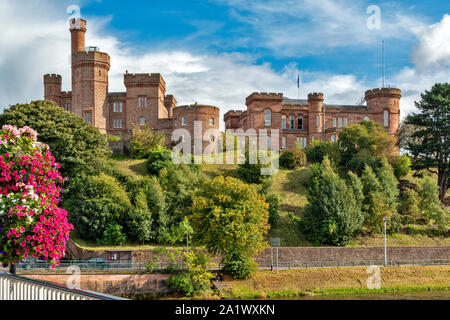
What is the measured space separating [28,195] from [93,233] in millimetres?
25428

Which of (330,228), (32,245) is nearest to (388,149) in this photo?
(330,228)

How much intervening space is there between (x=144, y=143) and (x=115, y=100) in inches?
505

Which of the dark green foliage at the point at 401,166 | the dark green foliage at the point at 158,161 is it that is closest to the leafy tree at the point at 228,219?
the dark green foliage at the point at 158,161

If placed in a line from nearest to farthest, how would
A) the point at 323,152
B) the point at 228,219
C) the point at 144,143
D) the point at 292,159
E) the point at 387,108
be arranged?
the point at 228,219
the point at 144,143
the point at 292,159
the point at 323,152
the point at 387,108

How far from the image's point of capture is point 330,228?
41.2 meters

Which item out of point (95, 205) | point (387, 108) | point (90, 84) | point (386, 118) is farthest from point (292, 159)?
point (90, 84)

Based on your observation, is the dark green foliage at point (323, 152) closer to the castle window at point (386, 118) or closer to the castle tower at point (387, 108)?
the castle tower at point (387, 108)

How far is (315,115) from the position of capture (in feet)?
234

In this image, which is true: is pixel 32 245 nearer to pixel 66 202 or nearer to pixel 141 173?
pixel 66 202

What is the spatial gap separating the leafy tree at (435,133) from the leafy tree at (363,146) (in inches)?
150

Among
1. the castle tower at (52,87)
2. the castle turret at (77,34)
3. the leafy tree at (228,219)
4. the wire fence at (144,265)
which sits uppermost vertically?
the castle turret at (77,34)

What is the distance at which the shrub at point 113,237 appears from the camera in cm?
4000

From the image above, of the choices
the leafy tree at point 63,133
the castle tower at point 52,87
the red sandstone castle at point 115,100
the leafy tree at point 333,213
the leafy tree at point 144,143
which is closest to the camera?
the leafy tree at point 333,213

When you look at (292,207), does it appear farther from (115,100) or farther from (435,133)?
(115,100)
